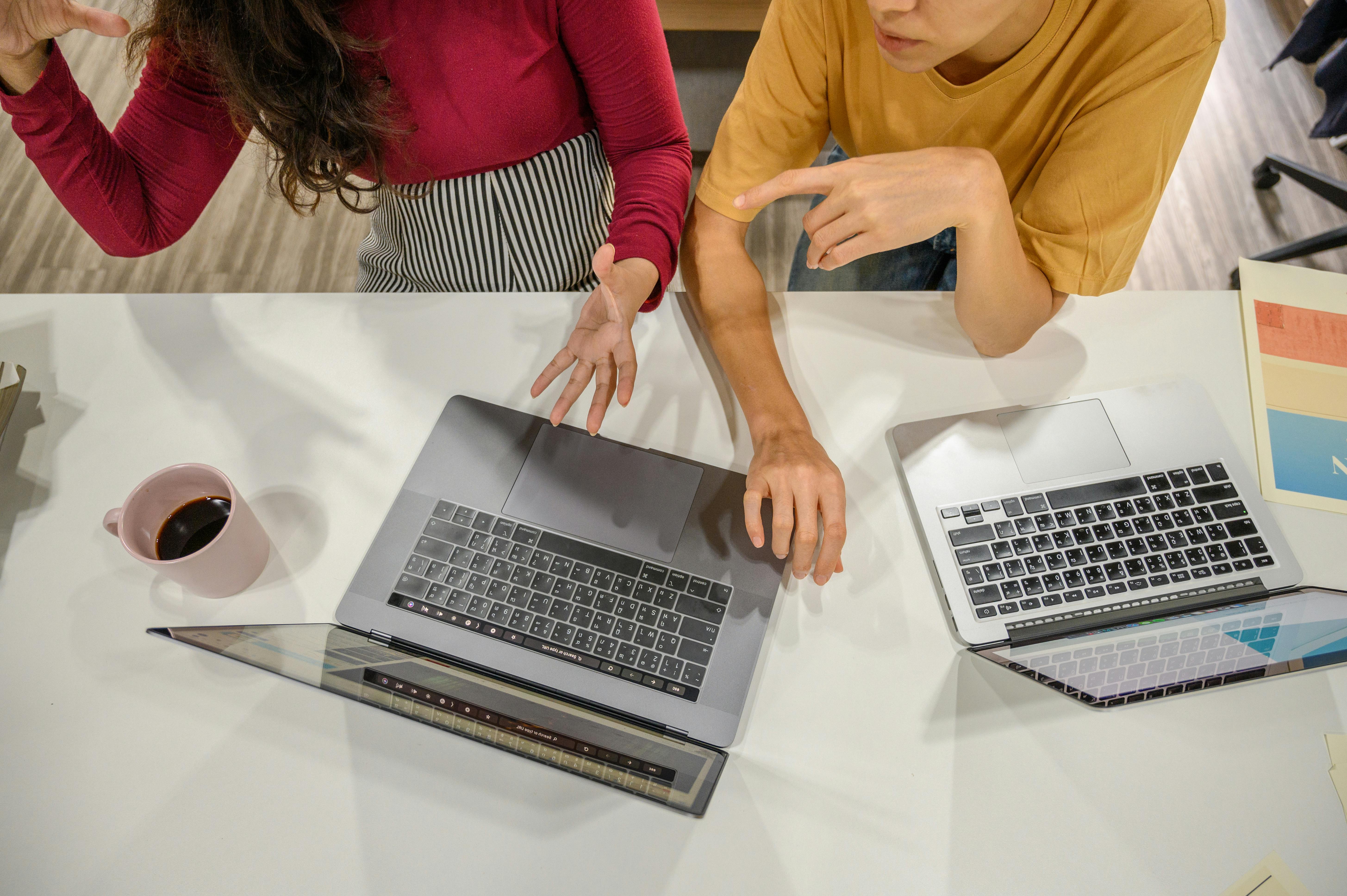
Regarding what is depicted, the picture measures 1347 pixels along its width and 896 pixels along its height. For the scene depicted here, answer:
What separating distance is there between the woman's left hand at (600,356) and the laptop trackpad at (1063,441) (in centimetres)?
42

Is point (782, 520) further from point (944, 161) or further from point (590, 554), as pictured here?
point (944, 161)

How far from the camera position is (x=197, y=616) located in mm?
767

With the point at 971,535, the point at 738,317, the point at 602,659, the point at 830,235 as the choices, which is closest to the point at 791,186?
the point at 830,235

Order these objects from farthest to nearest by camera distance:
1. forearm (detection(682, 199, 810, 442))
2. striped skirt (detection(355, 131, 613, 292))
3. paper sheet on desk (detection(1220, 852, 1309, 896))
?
striped skirt (detection(355, 131, 613, 292)), forearm (detection(682, 199, 810, 442)), paper sheet on desk (detection(1220, 852, 1309, 896))

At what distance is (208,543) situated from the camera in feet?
2.48

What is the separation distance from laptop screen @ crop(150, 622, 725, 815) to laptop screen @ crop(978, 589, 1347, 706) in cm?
32

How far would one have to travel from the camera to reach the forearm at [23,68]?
2.73 ft

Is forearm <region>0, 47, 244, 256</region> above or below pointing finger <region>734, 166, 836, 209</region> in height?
above

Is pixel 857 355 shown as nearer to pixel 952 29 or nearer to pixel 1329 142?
pixel 952 29

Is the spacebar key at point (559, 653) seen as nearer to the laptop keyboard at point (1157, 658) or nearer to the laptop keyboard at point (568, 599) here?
the laptop keyboard at point (568, 599)

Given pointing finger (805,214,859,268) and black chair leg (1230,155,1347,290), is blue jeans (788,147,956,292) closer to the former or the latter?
pointing finger (805,214,859,268)

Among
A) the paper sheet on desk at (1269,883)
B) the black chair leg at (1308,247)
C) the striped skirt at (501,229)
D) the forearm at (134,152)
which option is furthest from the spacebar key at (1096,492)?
the black chair leg at (1308,247)

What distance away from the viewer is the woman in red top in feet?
2.66

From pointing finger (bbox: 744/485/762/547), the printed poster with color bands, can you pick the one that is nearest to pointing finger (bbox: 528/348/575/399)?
pointing finger (bbox: 744/485/762/547)
